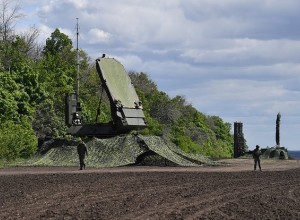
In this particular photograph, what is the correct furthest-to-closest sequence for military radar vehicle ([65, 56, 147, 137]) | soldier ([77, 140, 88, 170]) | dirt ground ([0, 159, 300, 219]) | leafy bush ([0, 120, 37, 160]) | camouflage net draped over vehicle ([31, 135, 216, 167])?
leafy bush ([0, 120, 37, 160])
military radar vehicle ([65, 56, 147, 137])
camouflage net draped over vehicle ([31, 135, 216, 167])
soldier ([77, 140, 88, 170])
dirt ground ([0, 159, 300, 219])

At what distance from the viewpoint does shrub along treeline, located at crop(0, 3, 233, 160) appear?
53844mm

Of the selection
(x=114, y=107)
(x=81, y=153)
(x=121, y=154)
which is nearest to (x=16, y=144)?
(x=114, y=107)

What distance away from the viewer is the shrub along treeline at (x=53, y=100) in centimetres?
5384

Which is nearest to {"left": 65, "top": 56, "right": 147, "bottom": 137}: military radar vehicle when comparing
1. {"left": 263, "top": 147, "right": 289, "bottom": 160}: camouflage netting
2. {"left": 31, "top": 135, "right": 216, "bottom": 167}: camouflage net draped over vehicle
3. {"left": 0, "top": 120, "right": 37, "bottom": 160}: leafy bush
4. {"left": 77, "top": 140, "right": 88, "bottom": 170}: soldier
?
{"left": 31, "top": 135, "right": 216, "bottom": 167}: camouflage net draped over vehicle

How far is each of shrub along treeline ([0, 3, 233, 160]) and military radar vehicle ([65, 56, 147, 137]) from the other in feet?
8.14

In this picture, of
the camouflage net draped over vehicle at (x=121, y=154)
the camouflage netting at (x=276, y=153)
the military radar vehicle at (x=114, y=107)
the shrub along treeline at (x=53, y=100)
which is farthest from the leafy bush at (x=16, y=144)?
the camouflage netting at (x=276, y=153)

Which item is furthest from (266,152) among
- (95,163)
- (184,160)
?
(95,163)

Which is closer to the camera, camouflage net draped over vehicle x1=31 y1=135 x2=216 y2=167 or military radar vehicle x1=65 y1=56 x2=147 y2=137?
camouflage net draped over vehicle x1=31 y1=135 x2=216 y2=167

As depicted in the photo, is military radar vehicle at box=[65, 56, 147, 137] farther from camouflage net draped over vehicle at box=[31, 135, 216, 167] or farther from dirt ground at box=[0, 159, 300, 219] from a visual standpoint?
dirt ground at box=[0, 159, 300, 219]

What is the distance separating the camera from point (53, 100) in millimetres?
67000

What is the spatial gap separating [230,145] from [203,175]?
79649mm

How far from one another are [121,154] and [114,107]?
10.1 ft

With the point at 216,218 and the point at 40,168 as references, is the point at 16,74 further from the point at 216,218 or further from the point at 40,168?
the point at 216,218

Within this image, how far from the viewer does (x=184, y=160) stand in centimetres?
4334
